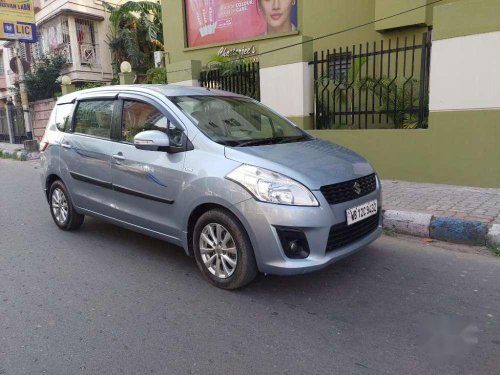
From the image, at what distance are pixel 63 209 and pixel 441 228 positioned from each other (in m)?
4.48

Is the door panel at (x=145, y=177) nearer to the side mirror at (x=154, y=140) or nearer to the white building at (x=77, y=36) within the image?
the side mirror at (x=154, y=140)

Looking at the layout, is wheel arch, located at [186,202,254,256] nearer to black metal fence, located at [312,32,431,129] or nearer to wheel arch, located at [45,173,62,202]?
wheel arch, located at [45,173,62,202]

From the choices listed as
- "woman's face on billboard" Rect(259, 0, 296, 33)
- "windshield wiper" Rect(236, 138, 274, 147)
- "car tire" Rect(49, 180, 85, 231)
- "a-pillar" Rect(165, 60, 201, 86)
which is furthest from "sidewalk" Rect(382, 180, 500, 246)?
"woman's face on billboard" Rect(259, 0, 296, 33)

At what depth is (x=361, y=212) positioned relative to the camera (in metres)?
3.55

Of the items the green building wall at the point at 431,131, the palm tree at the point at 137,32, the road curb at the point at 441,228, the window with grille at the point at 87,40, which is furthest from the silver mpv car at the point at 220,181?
the window with grille at the point at 87,40

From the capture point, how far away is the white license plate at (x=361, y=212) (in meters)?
3.41

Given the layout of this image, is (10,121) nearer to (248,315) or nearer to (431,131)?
(431,131)

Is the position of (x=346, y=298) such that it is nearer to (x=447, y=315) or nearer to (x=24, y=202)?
(x=447, y=315)

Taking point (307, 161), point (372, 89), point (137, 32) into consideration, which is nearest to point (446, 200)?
point (372, 89)

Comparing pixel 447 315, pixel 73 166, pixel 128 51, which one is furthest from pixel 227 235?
pixel 128 51

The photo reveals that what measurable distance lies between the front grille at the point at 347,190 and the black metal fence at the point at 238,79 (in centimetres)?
541

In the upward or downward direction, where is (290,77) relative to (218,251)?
upward

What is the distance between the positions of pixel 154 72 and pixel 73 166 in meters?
9.25

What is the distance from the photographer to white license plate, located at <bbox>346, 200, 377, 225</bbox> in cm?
341
